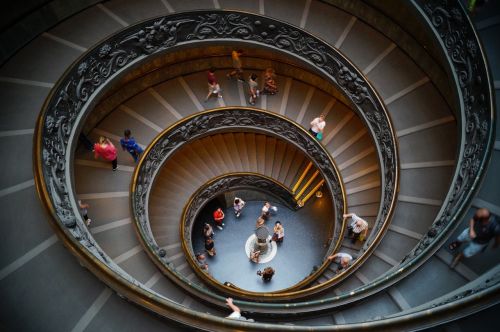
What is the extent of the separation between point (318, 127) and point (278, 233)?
453cm

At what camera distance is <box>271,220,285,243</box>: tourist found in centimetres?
1291

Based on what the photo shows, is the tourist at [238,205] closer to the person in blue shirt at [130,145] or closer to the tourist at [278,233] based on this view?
the tourist at [278,233]

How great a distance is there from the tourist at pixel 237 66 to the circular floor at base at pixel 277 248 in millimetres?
5587

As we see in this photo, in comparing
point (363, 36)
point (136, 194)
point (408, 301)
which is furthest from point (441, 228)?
point (136, 194)

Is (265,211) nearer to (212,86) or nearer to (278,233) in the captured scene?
(278,233)

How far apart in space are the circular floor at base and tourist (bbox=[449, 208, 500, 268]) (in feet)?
25.2

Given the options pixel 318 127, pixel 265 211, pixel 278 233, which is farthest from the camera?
pixel 265 211

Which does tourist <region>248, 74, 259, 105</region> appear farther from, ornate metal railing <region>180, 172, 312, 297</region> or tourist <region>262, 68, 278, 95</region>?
ornate metal railing <region>180, 172, 312, 297</region>

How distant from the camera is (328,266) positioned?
10.2 m

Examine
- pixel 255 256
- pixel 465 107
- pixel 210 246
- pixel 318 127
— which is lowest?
pixel 210 246

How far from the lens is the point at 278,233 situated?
12930 mm

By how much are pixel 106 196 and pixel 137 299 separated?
5274 millimetres

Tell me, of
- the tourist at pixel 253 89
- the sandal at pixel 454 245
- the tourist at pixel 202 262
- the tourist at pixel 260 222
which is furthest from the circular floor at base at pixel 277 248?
the sandal at pixel 454 245

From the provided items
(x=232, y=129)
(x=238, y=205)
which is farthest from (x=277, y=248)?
(x=232, y=129)
